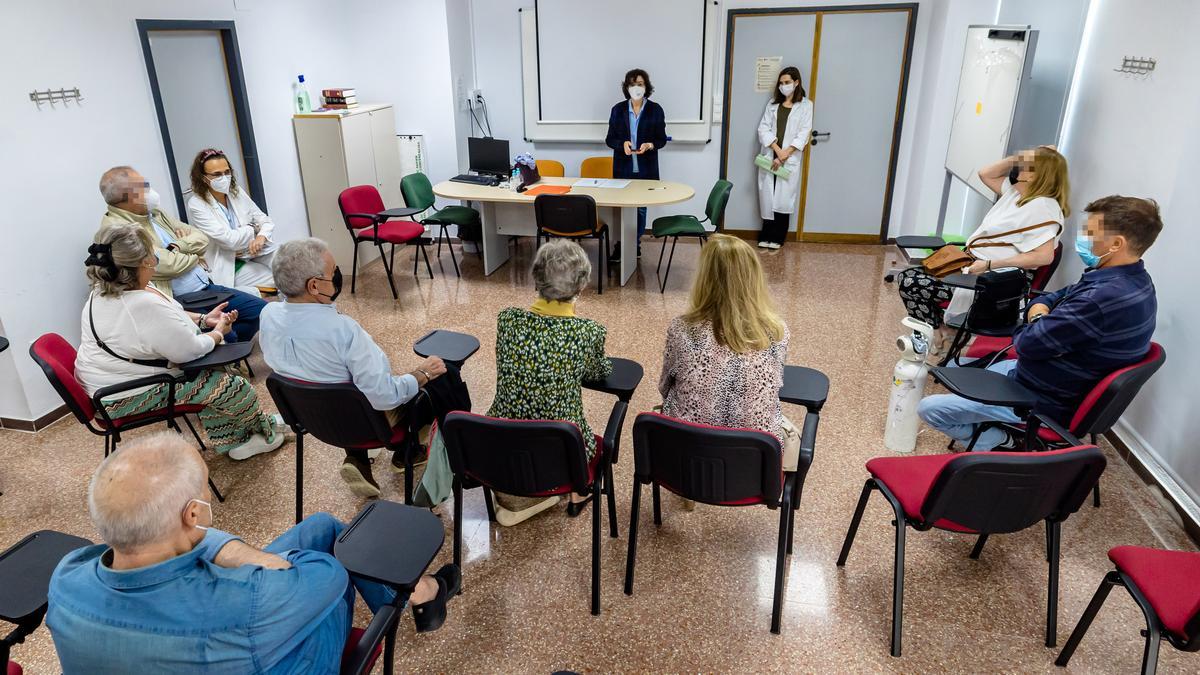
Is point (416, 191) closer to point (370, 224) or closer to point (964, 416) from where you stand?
point (370, 224)

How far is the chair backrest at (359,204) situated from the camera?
550cm

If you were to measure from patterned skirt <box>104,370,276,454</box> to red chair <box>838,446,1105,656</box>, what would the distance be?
9.05 feet

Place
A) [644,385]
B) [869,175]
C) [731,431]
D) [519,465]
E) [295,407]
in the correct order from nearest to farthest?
[731,431] < [519,465] < [295,407] < [644,385] < [869,175]

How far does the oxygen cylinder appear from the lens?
10.5 ft

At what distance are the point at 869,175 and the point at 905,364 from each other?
4.06 metres

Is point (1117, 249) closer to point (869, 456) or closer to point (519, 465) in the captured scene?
point (869, 456)

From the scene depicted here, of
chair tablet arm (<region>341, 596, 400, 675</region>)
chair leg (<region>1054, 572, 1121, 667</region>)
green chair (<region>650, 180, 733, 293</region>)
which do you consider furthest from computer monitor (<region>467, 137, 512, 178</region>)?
chair leg (<region>1054, 572, 1121, 667</region>)

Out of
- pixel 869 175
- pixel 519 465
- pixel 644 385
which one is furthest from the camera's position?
pixel 869 175

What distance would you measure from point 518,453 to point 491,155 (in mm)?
4381

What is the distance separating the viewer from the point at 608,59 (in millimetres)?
6801

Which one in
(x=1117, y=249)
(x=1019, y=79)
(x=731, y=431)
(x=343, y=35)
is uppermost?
(x=343, y=35)

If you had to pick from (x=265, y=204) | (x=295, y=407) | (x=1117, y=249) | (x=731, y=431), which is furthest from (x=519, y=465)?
(x=265, y=204)

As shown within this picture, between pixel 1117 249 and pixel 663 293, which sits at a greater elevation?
pixel 1117 249

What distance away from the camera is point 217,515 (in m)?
2.95
